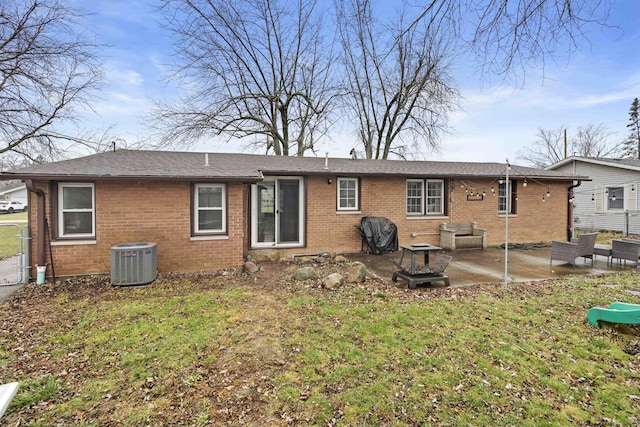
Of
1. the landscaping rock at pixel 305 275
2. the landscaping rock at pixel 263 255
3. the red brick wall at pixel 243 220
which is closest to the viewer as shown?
the landscaping rock at pixel 305 275

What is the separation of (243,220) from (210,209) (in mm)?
1012

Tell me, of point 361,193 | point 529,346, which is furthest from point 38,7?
point 529,346

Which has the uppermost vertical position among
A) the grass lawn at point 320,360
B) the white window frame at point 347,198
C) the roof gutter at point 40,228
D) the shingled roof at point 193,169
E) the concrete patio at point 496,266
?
the shingled roof at point 193,169

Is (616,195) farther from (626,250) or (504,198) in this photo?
(626,250)

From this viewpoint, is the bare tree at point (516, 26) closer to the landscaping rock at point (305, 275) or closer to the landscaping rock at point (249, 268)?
the landscaping rock at point (305, 275)

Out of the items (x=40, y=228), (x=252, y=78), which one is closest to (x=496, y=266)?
(x=40, y=228)

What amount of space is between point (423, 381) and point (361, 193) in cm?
756

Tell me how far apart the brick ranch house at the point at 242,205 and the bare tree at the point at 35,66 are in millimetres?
3508

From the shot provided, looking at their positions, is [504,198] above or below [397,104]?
below

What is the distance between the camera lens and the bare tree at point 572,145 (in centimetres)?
3262

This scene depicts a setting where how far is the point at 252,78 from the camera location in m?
19.9

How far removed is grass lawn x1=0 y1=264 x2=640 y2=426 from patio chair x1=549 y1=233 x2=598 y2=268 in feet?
6.97

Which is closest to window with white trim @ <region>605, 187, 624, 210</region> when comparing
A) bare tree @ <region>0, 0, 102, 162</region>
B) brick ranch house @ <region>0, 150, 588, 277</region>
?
brick ranch house @ <region>0, 150, 588, 277</region>

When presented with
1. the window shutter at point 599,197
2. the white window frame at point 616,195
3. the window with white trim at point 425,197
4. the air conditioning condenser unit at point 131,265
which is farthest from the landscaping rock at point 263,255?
the window shutter at point 599,197
